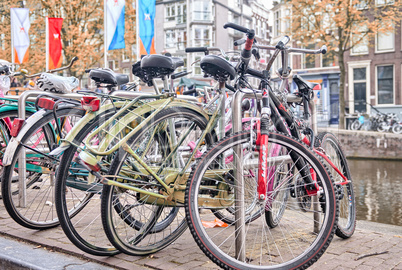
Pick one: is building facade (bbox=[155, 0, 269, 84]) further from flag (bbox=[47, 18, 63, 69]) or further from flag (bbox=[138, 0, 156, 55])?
flag (bbox=[138, 0, 156, 55])

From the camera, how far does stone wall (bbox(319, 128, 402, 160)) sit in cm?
1508

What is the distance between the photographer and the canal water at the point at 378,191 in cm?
629

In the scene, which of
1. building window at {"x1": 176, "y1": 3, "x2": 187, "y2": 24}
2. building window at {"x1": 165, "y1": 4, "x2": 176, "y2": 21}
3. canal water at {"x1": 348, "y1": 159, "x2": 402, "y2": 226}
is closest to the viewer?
canal water at {"x1": 348, "y1": 159, "x2": 402, "y2": 226}

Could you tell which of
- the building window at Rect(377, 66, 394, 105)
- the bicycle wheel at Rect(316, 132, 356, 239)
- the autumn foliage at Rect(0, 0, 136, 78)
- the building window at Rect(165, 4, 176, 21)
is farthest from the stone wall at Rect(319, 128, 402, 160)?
the building window at Rect(165, 4, 176, 21)

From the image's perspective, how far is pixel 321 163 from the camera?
2412 mm

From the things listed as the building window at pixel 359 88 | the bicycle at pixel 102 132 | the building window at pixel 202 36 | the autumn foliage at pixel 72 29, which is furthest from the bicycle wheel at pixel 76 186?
the building window at pixel 202 36

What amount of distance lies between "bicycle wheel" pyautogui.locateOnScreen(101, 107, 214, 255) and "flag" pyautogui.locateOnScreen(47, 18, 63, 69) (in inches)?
438

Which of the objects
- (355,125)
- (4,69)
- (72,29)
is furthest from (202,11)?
(4,69)

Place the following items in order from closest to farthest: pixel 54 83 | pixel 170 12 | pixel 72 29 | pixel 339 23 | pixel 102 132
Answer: pixel 102 132
pixel 54 83
pixel 339 23
pixel 72 29
pixel 170 12

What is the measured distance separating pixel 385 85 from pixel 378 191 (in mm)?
21919

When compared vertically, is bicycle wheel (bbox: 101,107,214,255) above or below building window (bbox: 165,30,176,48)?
below

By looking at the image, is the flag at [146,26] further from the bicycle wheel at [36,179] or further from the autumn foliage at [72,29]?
the bicycle wheel at [36,179]

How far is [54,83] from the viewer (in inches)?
131

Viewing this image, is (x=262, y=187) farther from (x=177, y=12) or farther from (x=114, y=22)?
(x=177, y=12)
